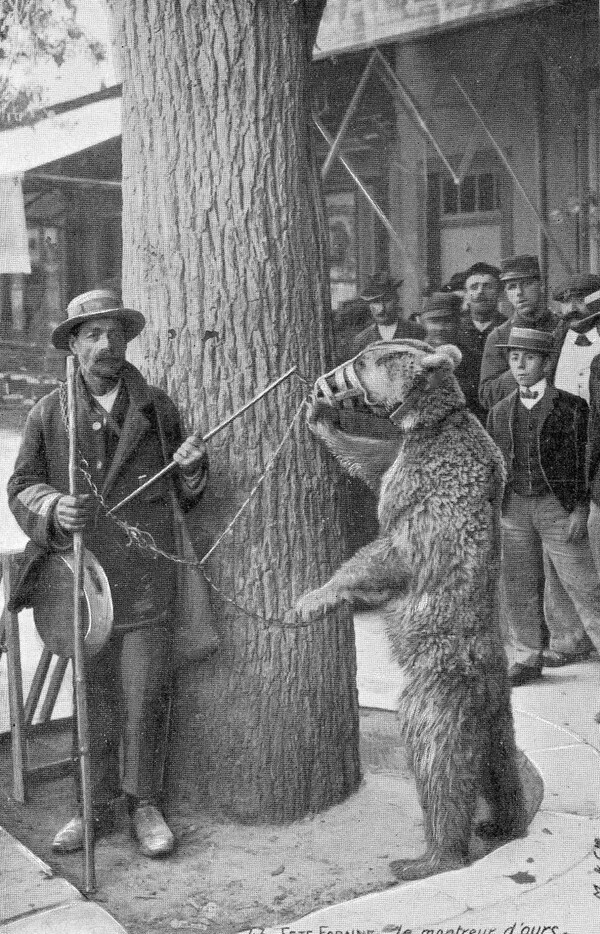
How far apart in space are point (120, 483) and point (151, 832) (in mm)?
1305

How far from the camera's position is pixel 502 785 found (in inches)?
142

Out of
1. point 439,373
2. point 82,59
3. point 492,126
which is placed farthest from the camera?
point 492,126

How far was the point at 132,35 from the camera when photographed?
3.90 metres

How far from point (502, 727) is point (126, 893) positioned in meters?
1.43

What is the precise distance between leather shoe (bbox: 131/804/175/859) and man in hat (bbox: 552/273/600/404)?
3.08m

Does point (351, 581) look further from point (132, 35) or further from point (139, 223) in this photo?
point (132, 35)

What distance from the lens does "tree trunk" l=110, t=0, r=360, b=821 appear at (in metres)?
3.81

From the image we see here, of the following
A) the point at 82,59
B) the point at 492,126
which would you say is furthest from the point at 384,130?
the point at 82,59

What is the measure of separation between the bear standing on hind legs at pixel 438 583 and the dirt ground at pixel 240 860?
0.32 meters

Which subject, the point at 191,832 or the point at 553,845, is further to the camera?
the point at 191,832

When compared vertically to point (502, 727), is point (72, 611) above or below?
above

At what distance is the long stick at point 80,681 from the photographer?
3.53 metres

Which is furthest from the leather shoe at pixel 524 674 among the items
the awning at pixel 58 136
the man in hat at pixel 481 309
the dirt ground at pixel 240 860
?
the awning at pixel 58 136

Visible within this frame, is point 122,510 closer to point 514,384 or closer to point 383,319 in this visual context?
point 514,384
